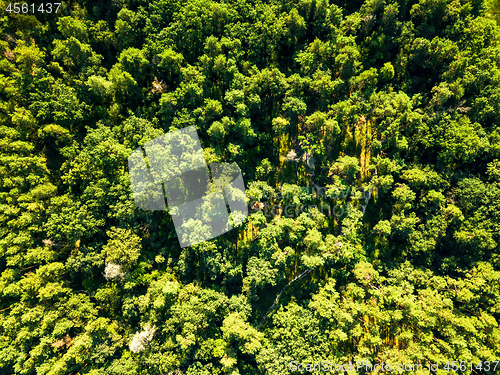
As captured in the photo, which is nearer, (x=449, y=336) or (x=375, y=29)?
(x=449, y=336)

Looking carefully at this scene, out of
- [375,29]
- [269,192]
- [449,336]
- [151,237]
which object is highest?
[375,29]

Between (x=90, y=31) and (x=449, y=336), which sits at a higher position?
(x=90, y=31)

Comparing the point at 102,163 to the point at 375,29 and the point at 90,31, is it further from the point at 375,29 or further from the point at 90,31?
the point at 375,29

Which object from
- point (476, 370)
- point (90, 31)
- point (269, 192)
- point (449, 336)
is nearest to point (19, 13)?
point (90, 31)

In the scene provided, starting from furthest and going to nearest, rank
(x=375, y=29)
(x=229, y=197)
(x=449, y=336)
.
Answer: (x=375, y=29) < (x=229, y=197) < (x=449, y=336)

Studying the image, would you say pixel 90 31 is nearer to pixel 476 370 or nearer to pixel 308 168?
pixel 308 168

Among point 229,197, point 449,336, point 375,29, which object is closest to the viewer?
point 449,336
